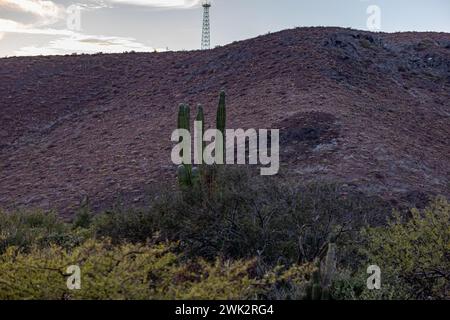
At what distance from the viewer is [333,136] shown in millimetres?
14008

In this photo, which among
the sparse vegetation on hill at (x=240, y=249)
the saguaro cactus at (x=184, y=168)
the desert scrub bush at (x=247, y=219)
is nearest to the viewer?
the sparse vegetation on hill at (x=240, y=249)

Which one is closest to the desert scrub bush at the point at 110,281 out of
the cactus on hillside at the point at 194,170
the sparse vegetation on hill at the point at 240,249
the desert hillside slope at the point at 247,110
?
the sparse vegetation on hill at the point at 240,249

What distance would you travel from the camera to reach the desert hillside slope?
13.4 metres

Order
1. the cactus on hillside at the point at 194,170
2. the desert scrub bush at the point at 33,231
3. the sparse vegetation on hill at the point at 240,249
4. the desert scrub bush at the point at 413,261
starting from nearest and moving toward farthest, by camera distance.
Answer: the sparse vegetation on hill at the point at 240,249 → the desert scrub bush at the point at 413,261 → the desert scrub bush at the point at 33,231 → the cactus on hillside at the point at 194,170

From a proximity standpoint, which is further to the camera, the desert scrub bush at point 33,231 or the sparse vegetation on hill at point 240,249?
the desert scrub bush at point 33,231

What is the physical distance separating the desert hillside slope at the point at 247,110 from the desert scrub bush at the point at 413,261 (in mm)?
3883

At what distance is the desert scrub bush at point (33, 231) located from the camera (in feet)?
28.2

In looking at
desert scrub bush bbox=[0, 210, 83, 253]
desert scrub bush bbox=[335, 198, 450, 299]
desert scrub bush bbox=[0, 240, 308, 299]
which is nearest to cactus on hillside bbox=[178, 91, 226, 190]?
desert scrub bush bbox=[0, 210, 83, 253]

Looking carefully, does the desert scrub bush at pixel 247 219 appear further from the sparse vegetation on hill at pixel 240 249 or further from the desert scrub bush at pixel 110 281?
the desert scrub bush at pixel 110 281

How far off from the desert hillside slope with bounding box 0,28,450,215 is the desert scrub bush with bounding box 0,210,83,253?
1943 mm

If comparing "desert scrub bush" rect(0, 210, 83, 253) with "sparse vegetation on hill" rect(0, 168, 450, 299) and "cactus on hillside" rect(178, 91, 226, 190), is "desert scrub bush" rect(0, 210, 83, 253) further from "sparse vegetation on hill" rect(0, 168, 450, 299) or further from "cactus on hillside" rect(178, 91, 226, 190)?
"cactus on hillside" rect(178, 91, 226, 190)

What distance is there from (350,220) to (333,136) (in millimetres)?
5677

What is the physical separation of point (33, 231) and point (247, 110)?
8.34 metres

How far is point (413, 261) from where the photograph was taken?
23.4ft
